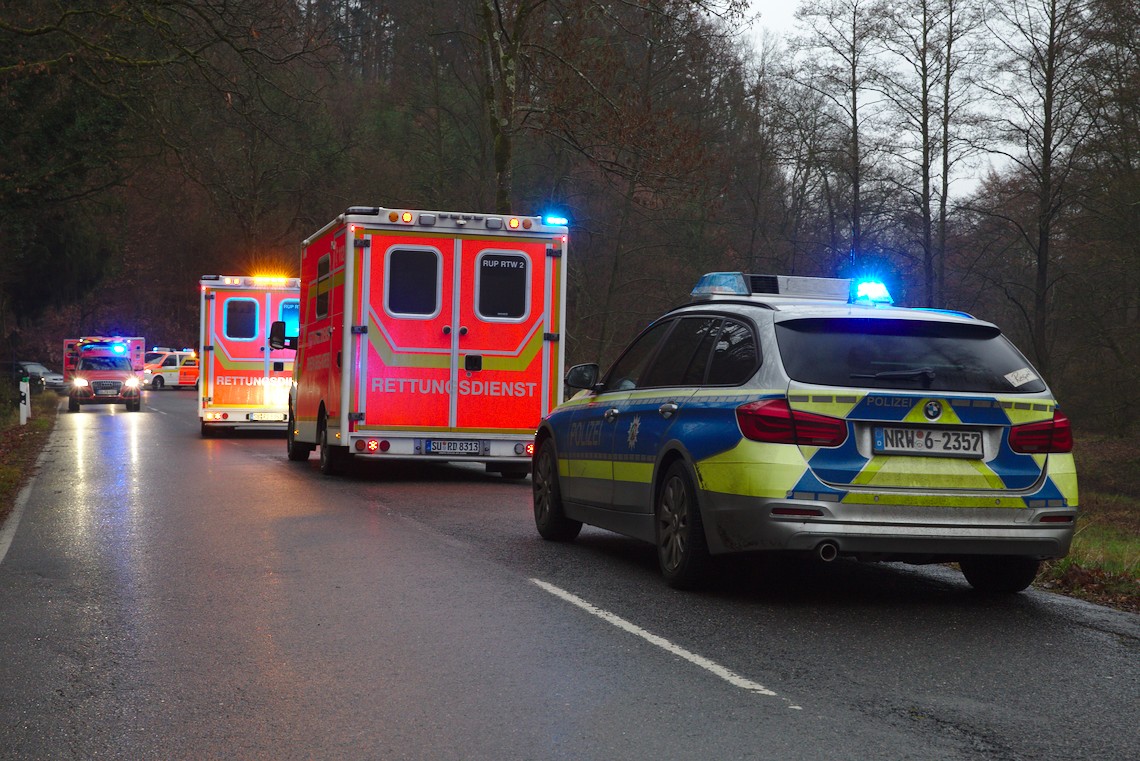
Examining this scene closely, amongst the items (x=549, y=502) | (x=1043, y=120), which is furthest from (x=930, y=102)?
(x=549, y=502)

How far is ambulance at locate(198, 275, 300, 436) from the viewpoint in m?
26.6

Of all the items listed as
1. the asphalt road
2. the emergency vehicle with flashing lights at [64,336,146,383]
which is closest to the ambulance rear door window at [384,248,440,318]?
the asphalt road

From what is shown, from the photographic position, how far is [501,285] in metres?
16.4

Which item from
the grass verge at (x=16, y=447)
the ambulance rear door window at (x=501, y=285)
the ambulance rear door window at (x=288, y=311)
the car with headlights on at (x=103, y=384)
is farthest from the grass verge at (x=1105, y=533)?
the car with headlights on at (x=103, y=384)

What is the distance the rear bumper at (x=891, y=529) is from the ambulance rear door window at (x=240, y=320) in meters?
20.2

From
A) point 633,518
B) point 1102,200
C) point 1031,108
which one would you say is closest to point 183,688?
point 633,518

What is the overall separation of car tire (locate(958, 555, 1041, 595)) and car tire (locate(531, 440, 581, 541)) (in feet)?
10.4

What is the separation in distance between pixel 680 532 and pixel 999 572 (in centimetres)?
191

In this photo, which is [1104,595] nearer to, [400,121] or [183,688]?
[183,688]

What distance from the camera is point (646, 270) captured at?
4203cm

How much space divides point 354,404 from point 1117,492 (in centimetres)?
1892

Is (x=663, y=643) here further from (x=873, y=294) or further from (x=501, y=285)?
(x=501, y=285)

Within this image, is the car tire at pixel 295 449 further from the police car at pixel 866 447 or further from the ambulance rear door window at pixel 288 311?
the police car at pixel 866 447

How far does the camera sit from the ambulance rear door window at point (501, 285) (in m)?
16.4
